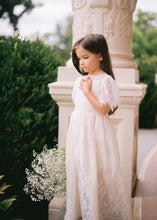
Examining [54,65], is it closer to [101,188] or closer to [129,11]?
[129,11]

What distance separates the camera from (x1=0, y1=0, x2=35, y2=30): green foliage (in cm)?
944

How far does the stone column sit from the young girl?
88 centimetres

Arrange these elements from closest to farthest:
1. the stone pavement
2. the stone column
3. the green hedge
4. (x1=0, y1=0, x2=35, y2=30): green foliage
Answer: the stone pavement, the stone column, the green hedge, (x1=0, y1=0, x2=35, y2=30): green foliage

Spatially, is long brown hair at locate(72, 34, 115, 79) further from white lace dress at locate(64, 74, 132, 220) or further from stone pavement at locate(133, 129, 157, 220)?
stone pavement at locate(133, 129, 157, 220)

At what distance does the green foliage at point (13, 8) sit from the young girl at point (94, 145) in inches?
294

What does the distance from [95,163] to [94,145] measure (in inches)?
5.9

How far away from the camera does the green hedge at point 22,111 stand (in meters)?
3.89

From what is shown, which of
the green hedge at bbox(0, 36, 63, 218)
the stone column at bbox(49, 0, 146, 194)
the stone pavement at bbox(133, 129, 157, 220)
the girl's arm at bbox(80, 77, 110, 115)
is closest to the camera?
the girl's arm at bbox(80, 77, 110, 115)

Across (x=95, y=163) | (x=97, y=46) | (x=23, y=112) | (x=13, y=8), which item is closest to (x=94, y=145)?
(x=95, y=163)

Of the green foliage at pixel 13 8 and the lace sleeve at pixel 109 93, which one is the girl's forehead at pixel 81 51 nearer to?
the lace sleeve at pixel 109 93

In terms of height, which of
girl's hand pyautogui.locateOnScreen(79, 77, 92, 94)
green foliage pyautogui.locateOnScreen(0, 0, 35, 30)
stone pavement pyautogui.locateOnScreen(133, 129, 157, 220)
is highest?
green foliage pyautogui.locateOnScreen(0, 0, 35, 30)

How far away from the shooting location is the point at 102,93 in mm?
2514

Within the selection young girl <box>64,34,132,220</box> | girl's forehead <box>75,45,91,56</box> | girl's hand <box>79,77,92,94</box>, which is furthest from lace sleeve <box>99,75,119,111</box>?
girl's forehead <box>75,45,91,56</box>

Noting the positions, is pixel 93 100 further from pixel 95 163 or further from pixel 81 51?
pixel 95 163
